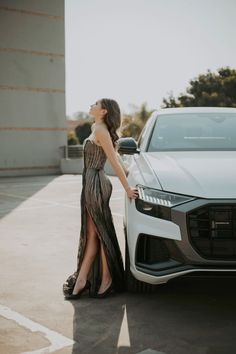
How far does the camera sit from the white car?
3.30 meters

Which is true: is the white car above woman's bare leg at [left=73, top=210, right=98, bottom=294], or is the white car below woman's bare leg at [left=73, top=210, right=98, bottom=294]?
above

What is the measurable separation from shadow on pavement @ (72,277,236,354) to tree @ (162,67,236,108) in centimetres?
3887

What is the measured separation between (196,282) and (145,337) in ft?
4.71

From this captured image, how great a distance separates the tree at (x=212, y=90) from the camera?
4275 centimetres

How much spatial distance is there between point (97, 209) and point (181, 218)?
0.99 m

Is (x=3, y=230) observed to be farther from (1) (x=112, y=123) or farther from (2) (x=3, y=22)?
(2) (x=3, y=22)

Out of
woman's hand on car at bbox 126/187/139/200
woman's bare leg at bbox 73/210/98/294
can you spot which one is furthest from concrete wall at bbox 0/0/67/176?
woman's hand on car at bbox 126/187/139/200

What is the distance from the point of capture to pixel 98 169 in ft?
13.7

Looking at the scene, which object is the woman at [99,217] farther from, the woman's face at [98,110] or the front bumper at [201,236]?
the front bumper at [201,236]

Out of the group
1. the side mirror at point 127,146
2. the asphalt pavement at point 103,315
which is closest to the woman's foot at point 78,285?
the asphalt pavement at point 103,315

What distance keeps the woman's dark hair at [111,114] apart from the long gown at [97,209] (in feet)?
0.68

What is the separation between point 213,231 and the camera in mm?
3311

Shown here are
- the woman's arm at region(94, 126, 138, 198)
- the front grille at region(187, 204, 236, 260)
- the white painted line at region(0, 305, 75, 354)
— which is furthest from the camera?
the woman's arm at region(94, 126, 138, 198)

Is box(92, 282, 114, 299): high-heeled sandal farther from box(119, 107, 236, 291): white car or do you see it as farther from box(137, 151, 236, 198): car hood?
box(137, 151, 236, 198): car hood
